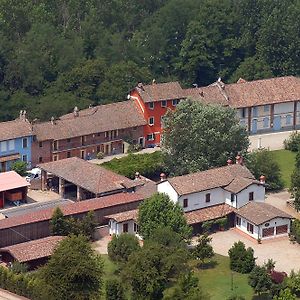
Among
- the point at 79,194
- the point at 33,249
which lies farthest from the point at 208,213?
the point at 33,249

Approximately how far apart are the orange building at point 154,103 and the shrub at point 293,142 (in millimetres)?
10308

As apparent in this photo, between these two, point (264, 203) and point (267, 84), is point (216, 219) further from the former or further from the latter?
point (267, 84)

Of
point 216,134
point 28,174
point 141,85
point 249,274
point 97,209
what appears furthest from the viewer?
point 141,85

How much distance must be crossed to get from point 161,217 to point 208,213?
663cm

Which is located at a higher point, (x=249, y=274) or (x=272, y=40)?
(x=272, y=40)

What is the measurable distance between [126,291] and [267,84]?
4449cm

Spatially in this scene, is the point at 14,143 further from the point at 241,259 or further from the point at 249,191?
the point at 241,259

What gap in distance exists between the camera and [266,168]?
268 feet

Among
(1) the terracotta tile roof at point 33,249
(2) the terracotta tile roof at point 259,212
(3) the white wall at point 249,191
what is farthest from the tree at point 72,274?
(3) the white wall at point 249,191

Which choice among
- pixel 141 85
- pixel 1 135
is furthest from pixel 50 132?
pixel 141 85

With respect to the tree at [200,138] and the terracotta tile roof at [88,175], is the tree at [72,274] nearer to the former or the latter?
the terracotta tile roof at [88,175]

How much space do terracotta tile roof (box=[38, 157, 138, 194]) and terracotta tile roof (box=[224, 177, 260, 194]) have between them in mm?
7244

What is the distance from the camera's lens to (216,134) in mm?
79625

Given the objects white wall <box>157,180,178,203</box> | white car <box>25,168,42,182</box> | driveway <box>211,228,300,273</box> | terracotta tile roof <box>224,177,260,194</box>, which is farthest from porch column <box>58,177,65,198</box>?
driveway <box>211,228,300,273</box>
